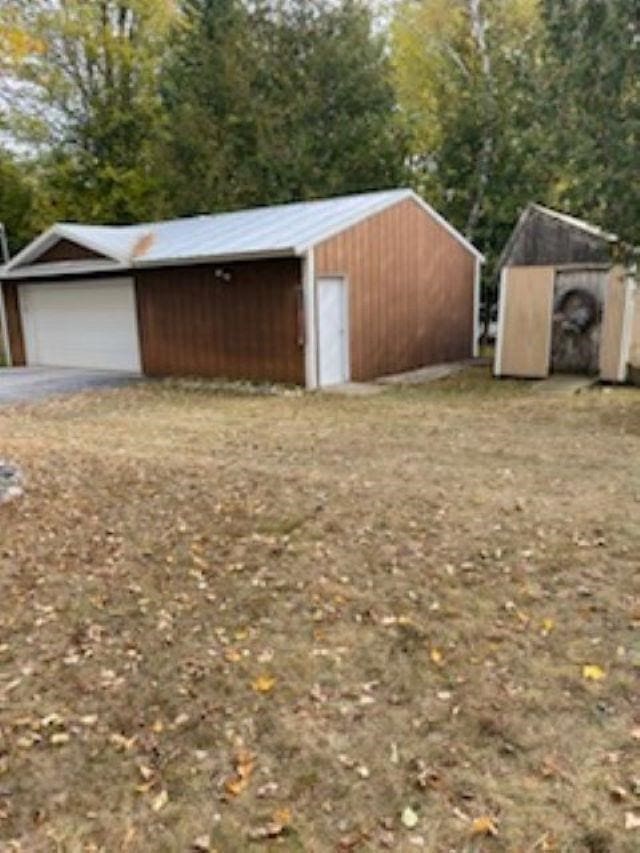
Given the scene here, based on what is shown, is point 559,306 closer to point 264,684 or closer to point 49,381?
point 49,381

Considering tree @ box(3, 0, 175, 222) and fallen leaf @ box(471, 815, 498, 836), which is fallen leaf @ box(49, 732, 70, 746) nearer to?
fallen leaf @ box(471, 815, 498, 836)

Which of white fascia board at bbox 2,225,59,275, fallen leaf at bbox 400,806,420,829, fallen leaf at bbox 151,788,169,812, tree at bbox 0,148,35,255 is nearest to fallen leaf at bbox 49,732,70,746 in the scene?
fallen leaf at bbox 151,788,169,812

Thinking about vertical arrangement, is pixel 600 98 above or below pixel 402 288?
above

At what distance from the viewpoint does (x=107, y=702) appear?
2.99 m

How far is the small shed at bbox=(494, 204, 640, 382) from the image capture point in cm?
1108

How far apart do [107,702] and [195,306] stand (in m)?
10.4

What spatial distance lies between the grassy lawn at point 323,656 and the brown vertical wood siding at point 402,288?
6132 mm

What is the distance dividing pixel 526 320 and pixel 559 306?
56cm

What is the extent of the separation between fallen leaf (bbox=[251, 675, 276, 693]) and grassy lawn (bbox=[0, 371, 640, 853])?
1 cm

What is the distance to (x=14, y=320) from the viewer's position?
1642 centimetres

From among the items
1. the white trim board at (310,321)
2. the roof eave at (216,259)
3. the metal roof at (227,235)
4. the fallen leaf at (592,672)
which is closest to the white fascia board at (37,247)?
the metal roof at (227,235)

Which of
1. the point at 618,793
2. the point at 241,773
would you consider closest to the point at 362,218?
the point at 241,773

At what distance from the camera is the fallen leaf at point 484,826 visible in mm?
2215

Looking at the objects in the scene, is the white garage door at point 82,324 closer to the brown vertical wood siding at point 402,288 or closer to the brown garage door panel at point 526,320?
the brown vertical wood siding at point 402,288
